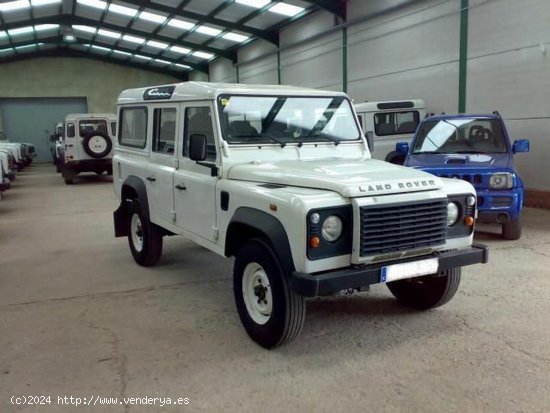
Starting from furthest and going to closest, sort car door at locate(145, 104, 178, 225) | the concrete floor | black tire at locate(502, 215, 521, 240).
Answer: black tire at locate(502, 215, 521, 240)
car door at locate(145, 104, 178, 225)
the concrete floor

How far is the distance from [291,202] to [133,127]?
3386 mm

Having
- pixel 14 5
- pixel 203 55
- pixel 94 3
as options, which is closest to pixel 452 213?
pixel 94 3

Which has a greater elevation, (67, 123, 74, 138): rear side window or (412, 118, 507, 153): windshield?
(67, 123, 74, 138): rear side window

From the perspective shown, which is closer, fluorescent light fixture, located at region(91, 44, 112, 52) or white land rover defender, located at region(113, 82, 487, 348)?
white land rover defender, located at region(113, 82, 487, 348)

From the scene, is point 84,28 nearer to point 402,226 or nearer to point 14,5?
point 14,5

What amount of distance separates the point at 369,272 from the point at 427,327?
3.63 feet

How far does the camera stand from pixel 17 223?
883cm

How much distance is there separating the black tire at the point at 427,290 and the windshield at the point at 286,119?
1.42m

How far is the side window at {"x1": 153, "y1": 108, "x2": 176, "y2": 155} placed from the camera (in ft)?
15.8

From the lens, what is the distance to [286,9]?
1545 cm

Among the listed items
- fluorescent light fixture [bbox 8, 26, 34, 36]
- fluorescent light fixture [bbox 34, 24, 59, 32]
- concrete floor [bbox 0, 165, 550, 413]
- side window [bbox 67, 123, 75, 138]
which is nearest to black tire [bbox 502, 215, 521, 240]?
concrete floor [bbox 0, 165, 550, 413]

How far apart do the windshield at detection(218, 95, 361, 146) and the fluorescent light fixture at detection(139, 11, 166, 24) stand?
590 inches

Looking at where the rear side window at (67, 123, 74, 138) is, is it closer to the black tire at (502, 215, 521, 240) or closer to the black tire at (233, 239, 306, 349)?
the black tire at (502, 215, 521, 240)

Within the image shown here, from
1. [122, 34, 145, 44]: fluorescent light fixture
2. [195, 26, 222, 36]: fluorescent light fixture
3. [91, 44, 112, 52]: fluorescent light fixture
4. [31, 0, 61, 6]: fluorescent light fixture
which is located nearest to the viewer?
[31, 0, 61, 6]: fluorescent light fixture
